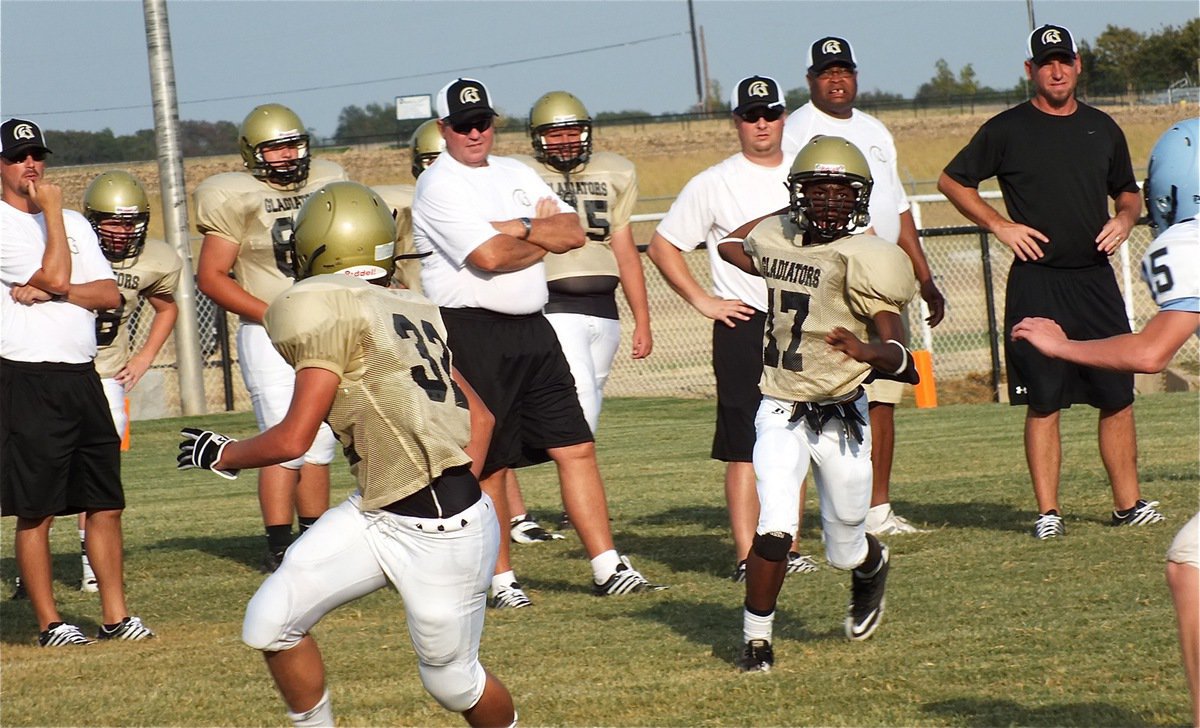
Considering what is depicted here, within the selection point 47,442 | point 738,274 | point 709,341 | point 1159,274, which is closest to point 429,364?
point 1159,274

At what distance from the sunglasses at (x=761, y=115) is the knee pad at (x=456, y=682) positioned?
3431 millimetres

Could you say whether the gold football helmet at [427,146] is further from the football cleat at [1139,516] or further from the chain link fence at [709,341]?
the chain link fence at [709,341]

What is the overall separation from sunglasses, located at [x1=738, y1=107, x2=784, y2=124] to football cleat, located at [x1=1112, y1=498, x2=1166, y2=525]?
8.25 ft

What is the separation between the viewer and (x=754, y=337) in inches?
270

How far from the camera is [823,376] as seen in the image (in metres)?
5.41

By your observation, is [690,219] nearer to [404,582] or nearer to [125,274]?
[125,274]

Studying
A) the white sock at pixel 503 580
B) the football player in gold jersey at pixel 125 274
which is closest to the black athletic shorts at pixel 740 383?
the white sock at pixel 503 580

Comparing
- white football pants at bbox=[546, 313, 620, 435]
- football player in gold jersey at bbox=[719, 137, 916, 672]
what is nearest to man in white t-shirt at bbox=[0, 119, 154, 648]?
white football pants at bbox=[546, 313, 620, 435]

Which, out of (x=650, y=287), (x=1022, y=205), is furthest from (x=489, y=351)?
(x=650, y=287)

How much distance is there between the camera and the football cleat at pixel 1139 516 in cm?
743

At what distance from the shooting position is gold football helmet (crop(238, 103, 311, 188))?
7.34m

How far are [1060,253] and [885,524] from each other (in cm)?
154

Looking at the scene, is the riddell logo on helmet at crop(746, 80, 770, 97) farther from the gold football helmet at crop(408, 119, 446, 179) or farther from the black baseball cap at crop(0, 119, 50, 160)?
the black baseball cap at crop(0, 119, 50, 160)

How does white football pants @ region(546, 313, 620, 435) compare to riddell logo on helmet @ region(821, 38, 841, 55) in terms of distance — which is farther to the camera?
white football pants @ region(546, 313, 620, 435)
